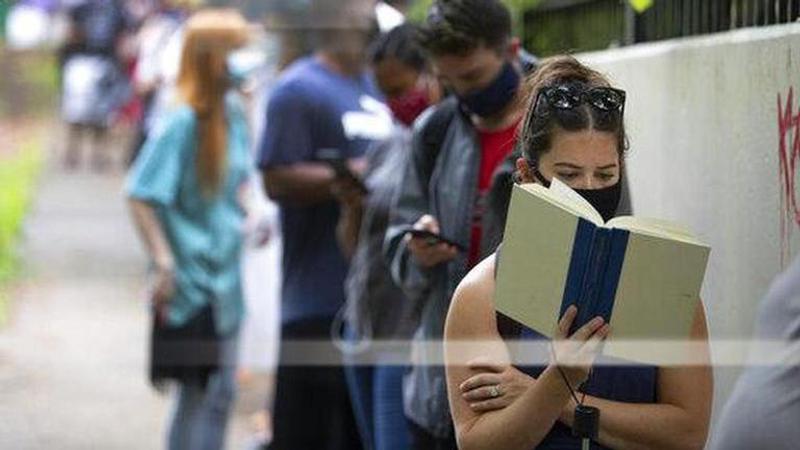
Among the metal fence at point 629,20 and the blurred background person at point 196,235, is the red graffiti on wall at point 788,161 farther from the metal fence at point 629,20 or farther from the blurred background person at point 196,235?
the blurred background person at point 196,235

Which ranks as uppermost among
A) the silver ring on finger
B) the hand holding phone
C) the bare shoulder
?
the bare shoulder

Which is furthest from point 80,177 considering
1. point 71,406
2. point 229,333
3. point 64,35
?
point 229,333

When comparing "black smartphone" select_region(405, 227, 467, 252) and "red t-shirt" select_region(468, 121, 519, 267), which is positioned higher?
"red t-shirt" select_region(468, 121, 519, 267)

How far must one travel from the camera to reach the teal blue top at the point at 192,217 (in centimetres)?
777

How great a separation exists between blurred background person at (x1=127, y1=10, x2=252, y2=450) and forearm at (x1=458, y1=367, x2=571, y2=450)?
404 centimetres

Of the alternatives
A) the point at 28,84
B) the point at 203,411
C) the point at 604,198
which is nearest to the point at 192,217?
the point at 203,411

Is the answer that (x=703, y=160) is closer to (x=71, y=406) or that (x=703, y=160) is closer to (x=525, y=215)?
(x=525, y=215)

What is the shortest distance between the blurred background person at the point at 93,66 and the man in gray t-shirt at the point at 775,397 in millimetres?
17512

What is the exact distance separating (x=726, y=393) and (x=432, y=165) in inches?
45.9

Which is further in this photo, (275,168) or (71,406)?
(71,406)

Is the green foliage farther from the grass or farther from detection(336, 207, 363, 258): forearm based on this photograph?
detection(336, 207, 363, 258): forearm

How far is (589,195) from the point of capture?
3.84 m

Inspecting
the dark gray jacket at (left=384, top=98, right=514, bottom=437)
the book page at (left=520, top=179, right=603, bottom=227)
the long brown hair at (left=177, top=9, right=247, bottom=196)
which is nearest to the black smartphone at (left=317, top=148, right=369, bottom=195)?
the long brown hair at (left=177, top=9, right=247, bottom=196)

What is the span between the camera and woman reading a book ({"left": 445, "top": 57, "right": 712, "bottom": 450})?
12.2 ft
